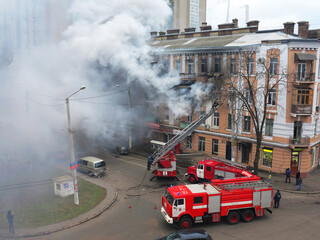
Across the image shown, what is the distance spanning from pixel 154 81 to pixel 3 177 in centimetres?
1758

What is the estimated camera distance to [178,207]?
55.5ft

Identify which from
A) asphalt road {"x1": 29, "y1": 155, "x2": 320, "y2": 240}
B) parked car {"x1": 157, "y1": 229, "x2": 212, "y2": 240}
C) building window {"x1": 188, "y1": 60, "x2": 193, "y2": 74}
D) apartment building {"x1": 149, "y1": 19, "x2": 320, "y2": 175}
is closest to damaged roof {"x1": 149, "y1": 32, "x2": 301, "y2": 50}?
apartment building {"x1": 149, "y1": 19, "x2": 320, "y2": 175}

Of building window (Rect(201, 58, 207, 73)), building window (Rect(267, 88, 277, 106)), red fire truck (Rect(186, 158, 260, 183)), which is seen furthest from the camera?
building window (Rect(201, 58, 207, 73))

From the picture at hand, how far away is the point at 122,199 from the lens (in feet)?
73.4

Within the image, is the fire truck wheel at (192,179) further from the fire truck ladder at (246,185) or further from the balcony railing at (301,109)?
the balcony railing at (301,109)

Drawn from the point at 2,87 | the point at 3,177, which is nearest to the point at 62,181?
the point at 3,177

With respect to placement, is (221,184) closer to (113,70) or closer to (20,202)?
(20,202)

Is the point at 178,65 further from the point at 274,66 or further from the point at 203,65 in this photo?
the point at 274,66

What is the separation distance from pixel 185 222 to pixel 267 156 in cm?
1485

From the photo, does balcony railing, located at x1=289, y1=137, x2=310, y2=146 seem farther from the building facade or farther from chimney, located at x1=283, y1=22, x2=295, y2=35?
the building facade

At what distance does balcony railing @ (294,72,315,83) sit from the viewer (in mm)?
26812

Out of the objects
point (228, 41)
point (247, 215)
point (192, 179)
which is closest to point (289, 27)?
point (228, 41)

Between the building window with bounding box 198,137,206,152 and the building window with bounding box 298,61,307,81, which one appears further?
the building window with bounding box 198,137,206,152

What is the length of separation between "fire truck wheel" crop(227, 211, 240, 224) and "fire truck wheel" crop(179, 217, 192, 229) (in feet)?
7.77
